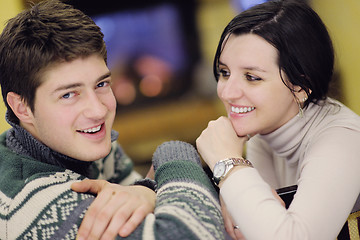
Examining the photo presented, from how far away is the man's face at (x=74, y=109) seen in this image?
1.10 metres

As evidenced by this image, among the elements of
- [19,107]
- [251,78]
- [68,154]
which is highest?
[251,78]

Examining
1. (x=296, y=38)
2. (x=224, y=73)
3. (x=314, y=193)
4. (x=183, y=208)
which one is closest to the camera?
(x=183, y=208)

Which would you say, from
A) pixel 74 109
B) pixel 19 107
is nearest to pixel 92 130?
pixel 74 109

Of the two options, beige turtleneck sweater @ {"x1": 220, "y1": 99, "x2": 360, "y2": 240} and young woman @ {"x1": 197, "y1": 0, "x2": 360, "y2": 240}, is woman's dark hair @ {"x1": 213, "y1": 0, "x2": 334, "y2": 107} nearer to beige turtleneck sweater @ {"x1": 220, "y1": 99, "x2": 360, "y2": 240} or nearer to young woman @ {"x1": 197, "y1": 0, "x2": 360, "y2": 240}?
young woman @ {"x1": 197, "y1": 0, "x2": 360, "y2": 240}

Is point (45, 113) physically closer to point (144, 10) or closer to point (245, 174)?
point (245, 174)

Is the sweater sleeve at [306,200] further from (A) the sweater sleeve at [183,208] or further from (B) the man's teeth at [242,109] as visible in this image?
(B) the man's teeth at [242,109]

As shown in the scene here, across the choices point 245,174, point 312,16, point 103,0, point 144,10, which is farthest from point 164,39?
point 245,174

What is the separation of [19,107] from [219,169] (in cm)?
58

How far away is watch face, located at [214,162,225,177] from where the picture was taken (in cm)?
107

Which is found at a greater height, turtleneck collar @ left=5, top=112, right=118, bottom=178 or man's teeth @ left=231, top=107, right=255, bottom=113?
man's teeth @ left=231, top=107, right=255, bottom=113

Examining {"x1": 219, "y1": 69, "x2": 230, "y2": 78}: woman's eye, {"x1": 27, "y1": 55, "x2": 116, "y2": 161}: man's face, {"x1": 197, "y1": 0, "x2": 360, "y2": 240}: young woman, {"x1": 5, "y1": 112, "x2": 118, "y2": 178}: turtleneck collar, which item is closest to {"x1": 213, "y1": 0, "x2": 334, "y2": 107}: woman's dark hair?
{"x1": 197, "y1": 0, "x2": 360, "y2": 240}: young woman

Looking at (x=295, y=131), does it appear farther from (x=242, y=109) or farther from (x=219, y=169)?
(x=219, y=169)

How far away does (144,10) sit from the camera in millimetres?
3965

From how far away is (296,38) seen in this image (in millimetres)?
1247
